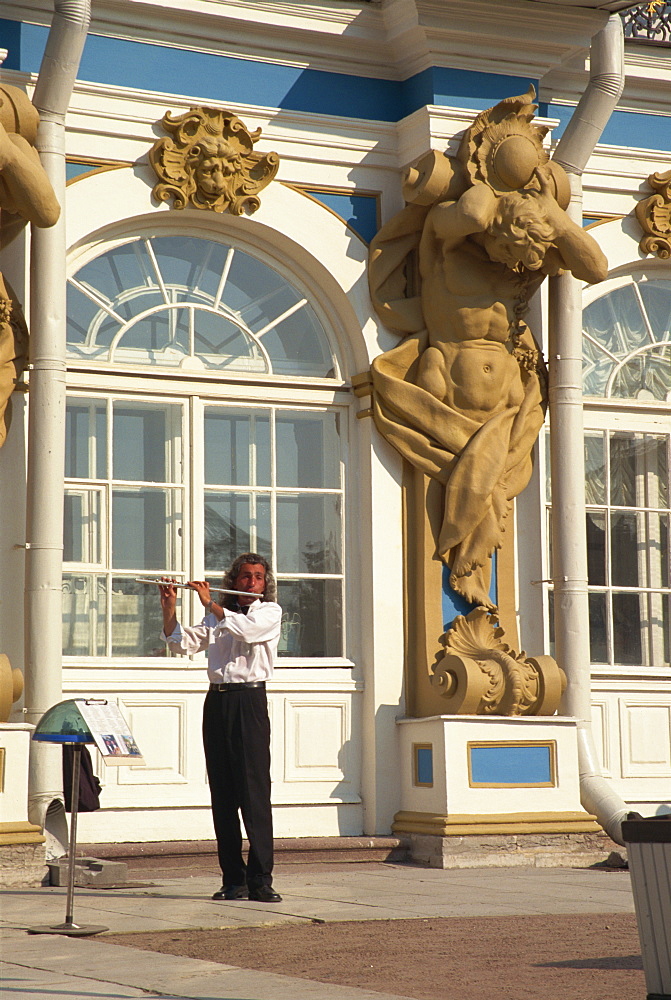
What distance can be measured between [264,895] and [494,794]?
2.28m

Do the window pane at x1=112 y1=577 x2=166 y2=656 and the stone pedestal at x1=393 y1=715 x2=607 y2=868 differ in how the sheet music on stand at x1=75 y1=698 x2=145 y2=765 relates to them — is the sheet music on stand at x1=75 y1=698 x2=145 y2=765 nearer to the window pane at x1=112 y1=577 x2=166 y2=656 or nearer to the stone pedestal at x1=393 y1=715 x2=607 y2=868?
the window pane at x1=112 y1=577 x2=166 y2=656

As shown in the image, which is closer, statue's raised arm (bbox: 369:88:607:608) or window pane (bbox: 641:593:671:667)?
statue's raised arm (bbox: 369:88:607:608)

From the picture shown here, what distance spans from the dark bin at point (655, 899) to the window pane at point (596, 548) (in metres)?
5.60

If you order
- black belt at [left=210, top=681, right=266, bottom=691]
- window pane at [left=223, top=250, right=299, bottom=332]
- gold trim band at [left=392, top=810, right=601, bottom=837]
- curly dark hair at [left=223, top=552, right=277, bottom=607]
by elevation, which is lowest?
gold trim band at [left=392, top=810, right=601, bottom=837]

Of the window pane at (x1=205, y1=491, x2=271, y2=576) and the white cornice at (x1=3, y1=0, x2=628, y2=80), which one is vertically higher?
the white cornice at (x1=3, y1=0, x2=628, y2=80)

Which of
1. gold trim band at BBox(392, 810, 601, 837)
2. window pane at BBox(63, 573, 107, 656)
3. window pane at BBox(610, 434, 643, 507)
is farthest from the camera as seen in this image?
window pane at BBox(610, 434, 643, 507)

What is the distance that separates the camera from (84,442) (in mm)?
8781

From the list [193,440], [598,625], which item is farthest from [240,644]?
[598,625]

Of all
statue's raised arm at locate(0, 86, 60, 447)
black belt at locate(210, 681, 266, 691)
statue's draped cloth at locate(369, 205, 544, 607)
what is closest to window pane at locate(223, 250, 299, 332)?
statue's draped cloth at locate(369, 205, 544, 607)

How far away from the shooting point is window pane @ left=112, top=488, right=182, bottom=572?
8797 mm

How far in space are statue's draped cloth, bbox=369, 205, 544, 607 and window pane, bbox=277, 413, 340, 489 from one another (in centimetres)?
37

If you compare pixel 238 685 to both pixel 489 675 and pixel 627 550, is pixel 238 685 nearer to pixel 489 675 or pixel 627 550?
pixel 489 675

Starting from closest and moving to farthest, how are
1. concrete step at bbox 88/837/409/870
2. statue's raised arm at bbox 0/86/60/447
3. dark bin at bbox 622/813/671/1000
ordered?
dark bin at bbox 622/813/671/1000 → statue's raised arm at bbox 0/86/60/447 → concrete step at bbox 88/837/409/870

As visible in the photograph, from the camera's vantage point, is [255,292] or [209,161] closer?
[209,161]
